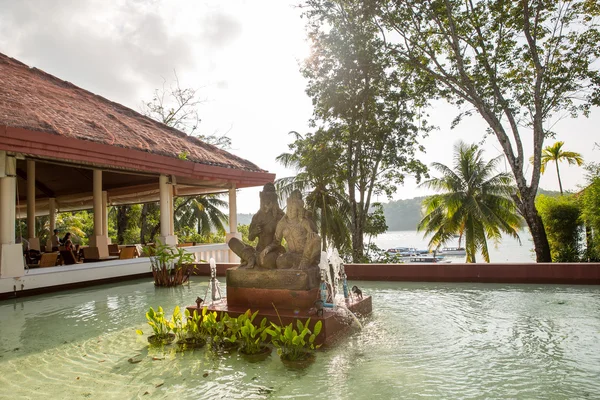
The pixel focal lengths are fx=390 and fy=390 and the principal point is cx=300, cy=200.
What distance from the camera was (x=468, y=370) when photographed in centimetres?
287

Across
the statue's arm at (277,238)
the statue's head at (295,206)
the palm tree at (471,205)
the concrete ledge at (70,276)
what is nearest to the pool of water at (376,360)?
the statue's arm at (277,238)

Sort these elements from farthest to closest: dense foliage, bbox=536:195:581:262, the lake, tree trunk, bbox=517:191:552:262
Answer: the lake, dense foliage, bbox=536:195:581:262, tree trunk, bbox=517:191:552:262

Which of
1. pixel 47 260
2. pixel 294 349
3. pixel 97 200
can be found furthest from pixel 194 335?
pixel 97 200

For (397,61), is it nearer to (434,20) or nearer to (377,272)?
(434,20)

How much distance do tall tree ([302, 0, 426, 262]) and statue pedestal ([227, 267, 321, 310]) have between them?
27.1ft

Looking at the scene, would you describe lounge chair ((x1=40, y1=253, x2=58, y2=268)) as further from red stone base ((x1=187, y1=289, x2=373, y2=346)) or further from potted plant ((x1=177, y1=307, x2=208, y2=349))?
potted plant ((x1=177, y1=307, x2=208, y2=349))

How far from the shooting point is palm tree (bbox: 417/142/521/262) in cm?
1912

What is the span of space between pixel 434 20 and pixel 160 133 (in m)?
8.50

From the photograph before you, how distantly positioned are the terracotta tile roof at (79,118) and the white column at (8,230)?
90 cm

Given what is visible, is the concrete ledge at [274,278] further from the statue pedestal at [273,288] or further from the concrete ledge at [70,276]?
the concrete ledge at [70,276]

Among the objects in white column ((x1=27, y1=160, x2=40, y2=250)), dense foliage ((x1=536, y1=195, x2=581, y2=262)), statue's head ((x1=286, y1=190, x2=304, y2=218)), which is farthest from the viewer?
dense foliage ((x1=536, y1=195, x2=581, y2=262))

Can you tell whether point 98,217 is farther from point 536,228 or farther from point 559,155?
point 559,155

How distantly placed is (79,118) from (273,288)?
6367 mm

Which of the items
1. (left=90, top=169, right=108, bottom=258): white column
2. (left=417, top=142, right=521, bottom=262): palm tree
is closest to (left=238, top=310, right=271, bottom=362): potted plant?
(left=90, top=169, right=108, bottom=258): white column
